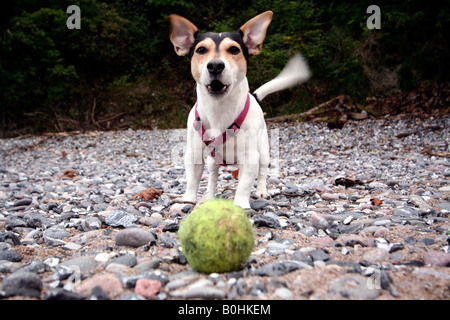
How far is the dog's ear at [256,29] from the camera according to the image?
3164 mm

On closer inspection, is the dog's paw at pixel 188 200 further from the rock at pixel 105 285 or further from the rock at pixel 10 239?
the rock at pixel 105 285

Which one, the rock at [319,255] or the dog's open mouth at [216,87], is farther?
the dog's open mouth at [216,87]

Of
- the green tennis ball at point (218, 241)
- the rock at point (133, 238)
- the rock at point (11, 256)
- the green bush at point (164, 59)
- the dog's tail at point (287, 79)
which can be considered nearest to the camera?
the green tennis ball at point (218, 241)

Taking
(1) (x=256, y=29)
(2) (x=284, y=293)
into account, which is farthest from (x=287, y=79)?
(2) (x=284, y=293)

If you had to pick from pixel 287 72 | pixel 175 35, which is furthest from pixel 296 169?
pixel 175 35

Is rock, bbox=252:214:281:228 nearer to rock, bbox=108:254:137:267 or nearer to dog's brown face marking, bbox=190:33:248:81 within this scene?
rock, bbox=108:254:137:267

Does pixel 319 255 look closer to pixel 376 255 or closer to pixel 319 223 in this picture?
pixel 376 255

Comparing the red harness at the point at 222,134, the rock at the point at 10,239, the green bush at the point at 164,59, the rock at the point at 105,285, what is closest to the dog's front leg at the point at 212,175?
the red harness at the point at 222,134

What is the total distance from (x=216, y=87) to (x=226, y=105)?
10.4 inches

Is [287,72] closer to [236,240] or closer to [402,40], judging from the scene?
[236,240]

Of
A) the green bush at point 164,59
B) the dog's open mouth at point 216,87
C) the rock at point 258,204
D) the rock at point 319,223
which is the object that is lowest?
the rock at point 319,223

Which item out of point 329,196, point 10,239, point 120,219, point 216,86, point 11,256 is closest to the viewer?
point 11,256

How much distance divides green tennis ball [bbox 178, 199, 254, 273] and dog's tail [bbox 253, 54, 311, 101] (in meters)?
2.42

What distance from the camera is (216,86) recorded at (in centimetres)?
288
